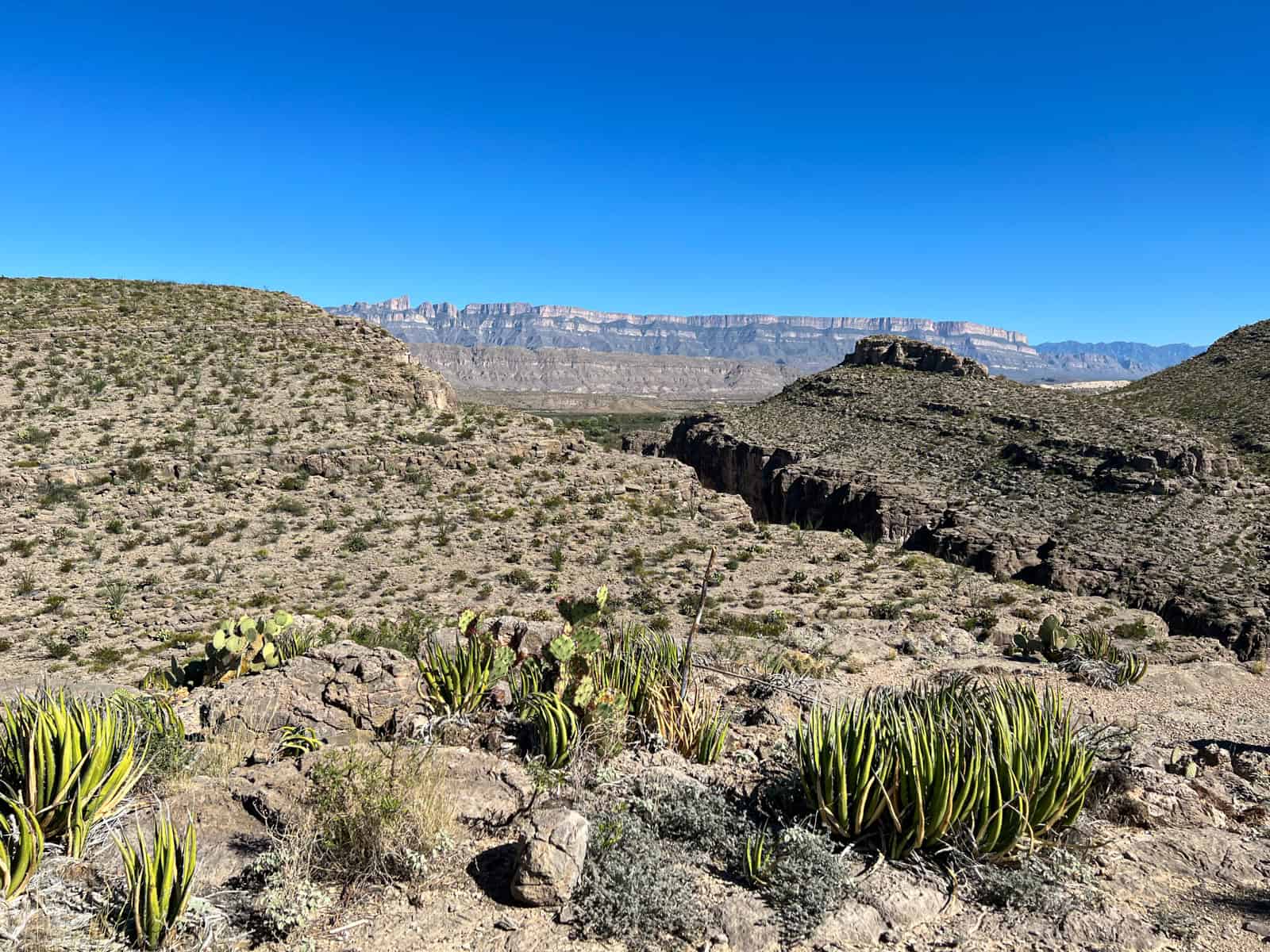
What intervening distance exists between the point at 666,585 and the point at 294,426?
1452 cm

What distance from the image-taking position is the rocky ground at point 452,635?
4.27 meters

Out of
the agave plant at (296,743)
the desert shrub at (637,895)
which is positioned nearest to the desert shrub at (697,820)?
the desert shrub at (637,895)

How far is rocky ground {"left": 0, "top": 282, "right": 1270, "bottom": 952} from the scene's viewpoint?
4270 millimetres

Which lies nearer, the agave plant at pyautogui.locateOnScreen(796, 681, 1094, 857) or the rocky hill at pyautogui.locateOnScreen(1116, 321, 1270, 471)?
the agave plant at pyautogui.locateOnScreen(796, 681, 1094, 857)

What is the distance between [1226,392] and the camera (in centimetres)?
4022

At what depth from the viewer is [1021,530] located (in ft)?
80.2

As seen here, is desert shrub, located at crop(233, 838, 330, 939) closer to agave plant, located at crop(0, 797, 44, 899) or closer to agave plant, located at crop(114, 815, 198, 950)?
agave plant, located at crop(114, 815, 198, 950)

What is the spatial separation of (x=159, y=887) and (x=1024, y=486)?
32.1 metres

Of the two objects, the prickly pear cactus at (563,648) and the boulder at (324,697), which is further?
the prickly pear cactus at (563,648)

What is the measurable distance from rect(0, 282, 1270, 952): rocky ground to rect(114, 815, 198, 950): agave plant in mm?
138

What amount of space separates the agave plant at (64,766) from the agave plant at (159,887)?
880 millimetres

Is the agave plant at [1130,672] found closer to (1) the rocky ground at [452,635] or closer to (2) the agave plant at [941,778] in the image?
(1) the rocky ground at [452,635]

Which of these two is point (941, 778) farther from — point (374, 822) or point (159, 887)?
point (159, 887)

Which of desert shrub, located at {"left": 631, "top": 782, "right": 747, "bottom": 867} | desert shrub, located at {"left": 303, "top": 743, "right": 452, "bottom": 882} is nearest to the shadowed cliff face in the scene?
desert shrub, located at {"left": 631, "top": 782, "right": 747, "bottom": 867}
